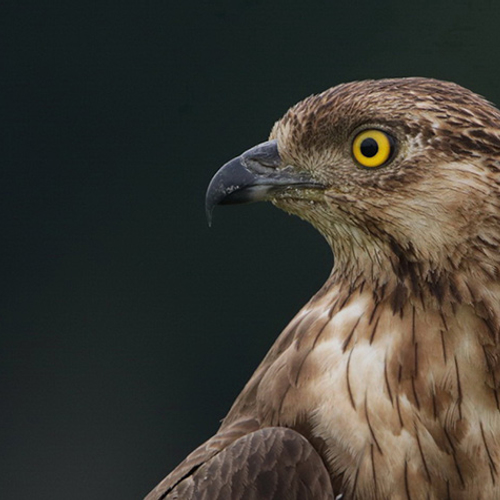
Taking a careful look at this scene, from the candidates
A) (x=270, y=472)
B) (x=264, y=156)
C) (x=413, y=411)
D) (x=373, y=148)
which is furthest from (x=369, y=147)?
(x=270, y=472)

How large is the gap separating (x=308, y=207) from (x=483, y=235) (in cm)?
39

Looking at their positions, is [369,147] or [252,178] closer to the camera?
[369,147]

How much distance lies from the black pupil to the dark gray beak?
19 centimetres

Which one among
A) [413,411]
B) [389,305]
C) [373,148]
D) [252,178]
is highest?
[373,148]

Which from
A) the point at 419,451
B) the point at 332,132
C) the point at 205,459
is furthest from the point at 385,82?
the point at 205,459

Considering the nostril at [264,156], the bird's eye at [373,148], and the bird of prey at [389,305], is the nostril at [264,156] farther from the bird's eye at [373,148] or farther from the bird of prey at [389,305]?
the bird's eye at [373,148]

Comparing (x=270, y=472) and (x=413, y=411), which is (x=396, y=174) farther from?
(x=270, y=472)

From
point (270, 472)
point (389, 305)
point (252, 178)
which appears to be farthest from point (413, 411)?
point (252, 178)

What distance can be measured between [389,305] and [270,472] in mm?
430

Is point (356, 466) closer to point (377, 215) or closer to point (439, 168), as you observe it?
point (377, 215)

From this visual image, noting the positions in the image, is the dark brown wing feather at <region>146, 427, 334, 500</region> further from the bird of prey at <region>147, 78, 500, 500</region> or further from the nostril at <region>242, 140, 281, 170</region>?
the nostril at <region>242, 140, 281, 170</region>

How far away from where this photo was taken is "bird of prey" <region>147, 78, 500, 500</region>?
1709 mm

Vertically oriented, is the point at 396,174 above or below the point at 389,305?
above

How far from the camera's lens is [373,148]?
→ 68.9 inches
